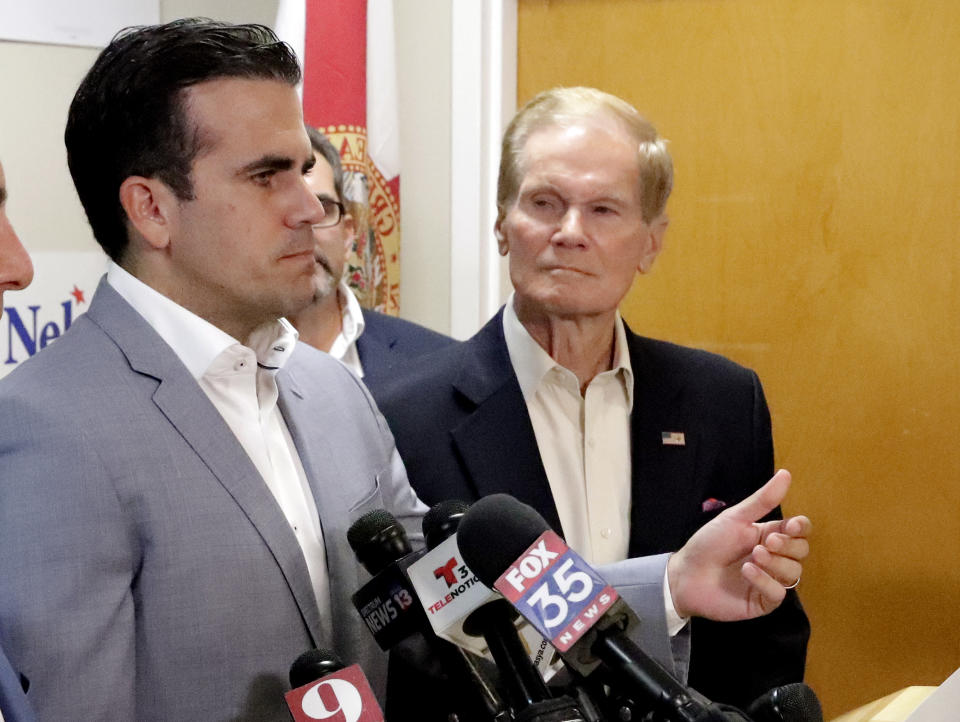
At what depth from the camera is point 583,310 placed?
169 cm

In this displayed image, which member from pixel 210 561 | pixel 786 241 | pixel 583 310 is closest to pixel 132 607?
pixel 210 561

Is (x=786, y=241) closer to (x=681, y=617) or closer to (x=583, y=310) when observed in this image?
(x=583, y=310)

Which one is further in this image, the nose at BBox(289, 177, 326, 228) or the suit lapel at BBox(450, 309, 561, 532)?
the suit lapel at BBox(450, 309, 561, 532)

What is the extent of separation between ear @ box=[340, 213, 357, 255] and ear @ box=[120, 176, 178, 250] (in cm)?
119

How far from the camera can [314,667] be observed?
998 mm

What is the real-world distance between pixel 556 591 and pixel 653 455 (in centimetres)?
85

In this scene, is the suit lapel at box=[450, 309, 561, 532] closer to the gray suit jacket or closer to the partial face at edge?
the gray suit jacket

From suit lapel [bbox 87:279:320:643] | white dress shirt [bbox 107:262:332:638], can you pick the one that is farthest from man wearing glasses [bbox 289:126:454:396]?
suit lapel [bbox 87:279:320:643]

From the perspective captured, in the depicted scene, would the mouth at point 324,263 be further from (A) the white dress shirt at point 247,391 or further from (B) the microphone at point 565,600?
(B) the microphone at point 565,600

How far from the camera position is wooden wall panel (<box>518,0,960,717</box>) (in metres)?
2.62

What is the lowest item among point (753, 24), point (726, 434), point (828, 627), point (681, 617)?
point (828, 627)

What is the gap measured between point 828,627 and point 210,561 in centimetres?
202

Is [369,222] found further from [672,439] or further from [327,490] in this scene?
[327,490]

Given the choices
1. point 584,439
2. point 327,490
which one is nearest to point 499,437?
point 584,439
